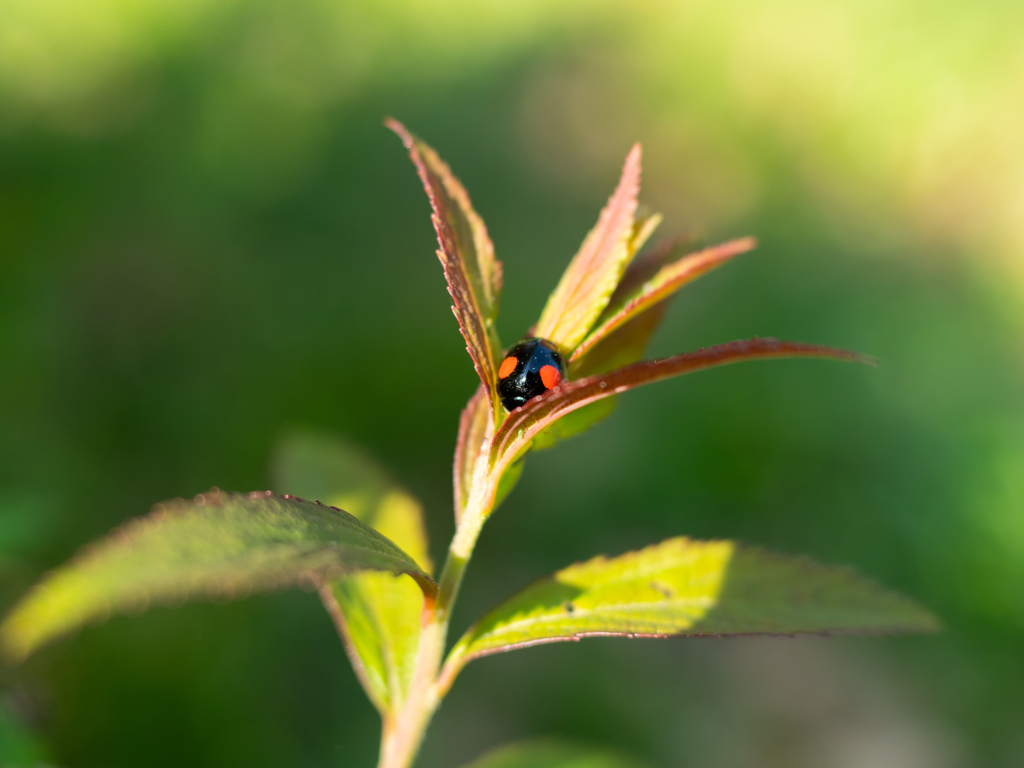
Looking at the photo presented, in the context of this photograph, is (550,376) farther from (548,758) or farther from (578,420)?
(548,758)

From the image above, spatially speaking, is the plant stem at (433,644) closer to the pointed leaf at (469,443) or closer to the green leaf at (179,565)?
the pointed leaf at (469,443)

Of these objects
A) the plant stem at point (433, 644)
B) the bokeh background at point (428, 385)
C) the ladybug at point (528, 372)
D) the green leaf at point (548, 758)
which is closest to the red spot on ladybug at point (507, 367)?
the ladybug at point (528, 372)

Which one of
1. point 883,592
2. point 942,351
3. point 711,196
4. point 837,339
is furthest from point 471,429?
point 711,196

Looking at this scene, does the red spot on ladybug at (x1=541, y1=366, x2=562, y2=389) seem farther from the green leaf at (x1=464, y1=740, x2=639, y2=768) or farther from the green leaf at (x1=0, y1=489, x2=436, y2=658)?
the green leaf at (x1=464, y1=740, x2=639, y2=768)

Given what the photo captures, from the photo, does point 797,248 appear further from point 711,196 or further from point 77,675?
point 77,675

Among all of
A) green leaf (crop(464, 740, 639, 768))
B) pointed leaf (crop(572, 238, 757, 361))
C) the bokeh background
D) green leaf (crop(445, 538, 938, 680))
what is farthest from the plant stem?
the bokeh background

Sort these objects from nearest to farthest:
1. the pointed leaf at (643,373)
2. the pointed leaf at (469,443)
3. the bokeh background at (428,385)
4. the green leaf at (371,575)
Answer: the pointed leaf at (643,373) → the pointed leaf at (469,443) → the green leaf at (371,575) → the bokeh background at (428,385)
